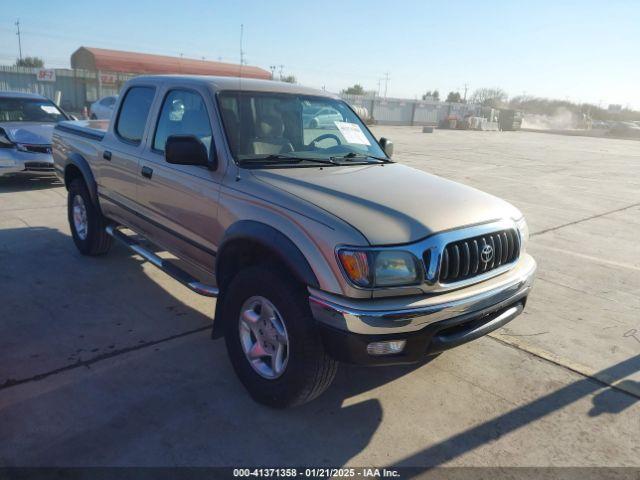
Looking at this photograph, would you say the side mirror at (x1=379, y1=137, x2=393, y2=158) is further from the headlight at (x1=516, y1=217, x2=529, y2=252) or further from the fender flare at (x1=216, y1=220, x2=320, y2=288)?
the fender flare at (x1=216, y1=220, x2=320, y2=288)

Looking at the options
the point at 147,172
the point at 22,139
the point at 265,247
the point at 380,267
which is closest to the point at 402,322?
the point at 380,267

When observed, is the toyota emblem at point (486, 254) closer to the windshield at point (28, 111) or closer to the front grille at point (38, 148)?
the front grille at point (38, 148)

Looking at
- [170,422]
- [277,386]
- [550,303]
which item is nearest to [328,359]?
[277,386]

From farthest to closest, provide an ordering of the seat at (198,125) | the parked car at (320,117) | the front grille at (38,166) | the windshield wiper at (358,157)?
the front grille at (38,166)
the parked car at (320,117)
the windshield wiper at (358,157)
the seat at (198,125)

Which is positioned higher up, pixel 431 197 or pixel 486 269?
pixel 431 197

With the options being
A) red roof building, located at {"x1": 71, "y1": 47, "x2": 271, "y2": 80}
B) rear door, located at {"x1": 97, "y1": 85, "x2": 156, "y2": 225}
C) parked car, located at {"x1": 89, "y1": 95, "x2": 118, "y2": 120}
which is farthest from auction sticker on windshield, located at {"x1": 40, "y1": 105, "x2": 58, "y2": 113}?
red roof building, located at {"x1": 71, "y1": 47, "x2": 271, "y2": 80}

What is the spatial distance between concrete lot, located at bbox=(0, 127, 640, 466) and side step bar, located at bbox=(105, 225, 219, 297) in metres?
0.47

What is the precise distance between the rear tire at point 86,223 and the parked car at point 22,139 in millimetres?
3900

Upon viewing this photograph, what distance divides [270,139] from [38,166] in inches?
282

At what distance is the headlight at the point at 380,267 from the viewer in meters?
2.56

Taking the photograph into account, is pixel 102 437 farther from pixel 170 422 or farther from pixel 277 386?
pixel 277 386

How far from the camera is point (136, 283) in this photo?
16.3 feet

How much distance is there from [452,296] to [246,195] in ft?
4.54

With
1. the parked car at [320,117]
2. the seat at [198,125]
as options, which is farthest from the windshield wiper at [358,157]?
the seat at [198,125]
